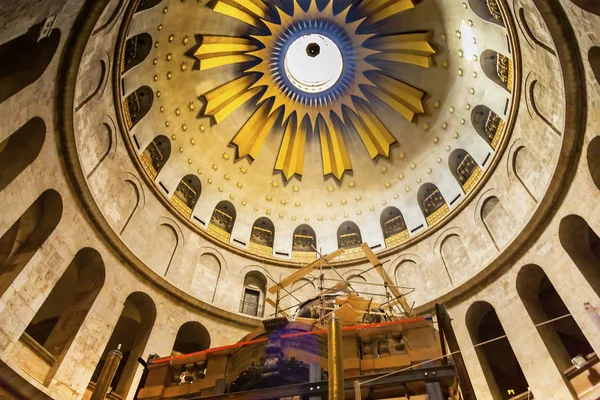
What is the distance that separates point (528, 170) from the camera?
45.4ft

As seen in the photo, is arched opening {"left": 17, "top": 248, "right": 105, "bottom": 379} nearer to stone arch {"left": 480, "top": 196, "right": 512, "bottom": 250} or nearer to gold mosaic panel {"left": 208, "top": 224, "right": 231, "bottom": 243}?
gold mosaic panel {"left": 208, "top": 224, "right": 231, "bottom": 243}

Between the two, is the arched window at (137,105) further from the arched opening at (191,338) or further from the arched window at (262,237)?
the arched opening at (191,338)

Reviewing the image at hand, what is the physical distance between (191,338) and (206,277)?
241cm

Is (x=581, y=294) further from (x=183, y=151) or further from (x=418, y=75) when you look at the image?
(x=183, y=151)

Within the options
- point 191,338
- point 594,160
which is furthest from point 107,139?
point 594,160

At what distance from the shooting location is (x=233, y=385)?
6.74 meters

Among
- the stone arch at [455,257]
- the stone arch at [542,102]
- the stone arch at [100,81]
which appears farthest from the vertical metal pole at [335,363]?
the stone arch at [455,257]

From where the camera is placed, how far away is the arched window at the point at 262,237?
1922 centimetres

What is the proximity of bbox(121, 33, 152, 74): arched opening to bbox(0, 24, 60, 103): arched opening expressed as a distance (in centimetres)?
403

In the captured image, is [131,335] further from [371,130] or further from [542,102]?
[542,102]

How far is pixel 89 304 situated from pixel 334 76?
637 inches

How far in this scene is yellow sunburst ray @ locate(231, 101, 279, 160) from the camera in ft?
68.2

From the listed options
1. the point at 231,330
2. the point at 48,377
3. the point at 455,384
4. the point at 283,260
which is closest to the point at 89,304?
the point at 48,377

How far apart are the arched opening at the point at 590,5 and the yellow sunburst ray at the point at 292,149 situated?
14.3 meters
